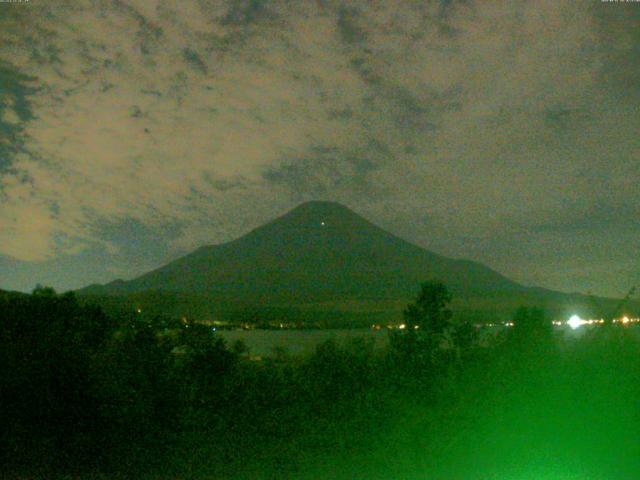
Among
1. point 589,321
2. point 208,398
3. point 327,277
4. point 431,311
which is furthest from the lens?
point 327,277

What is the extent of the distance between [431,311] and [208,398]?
6060mm

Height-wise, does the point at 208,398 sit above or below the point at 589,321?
below

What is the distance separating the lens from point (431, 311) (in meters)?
14.6

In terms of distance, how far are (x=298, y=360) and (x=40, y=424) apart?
4.08 metres

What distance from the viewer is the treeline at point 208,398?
8.34m

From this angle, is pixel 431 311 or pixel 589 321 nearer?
pixel 589 321

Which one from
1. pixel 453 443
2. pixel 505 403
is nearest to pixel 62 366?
pixel 453 443

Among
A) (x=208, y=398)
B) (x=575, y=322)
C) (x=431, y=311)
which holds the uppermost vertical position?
(x=431, y=311)

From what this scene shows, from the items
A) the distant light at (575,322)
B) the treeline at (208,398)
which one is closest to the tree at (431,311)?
the treeline at (208,398)

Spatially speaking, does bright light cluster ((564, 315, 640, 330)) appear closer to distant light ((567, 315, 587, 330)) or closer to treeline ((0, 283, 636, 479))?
distant light ((567, 315, 587, 330))

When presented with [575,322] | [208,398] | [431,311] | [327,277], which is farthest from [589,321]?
[327,277]

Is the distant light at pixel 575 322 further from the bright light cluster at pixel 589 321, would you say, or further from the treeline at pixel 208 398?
the treeline at pixel 208 398

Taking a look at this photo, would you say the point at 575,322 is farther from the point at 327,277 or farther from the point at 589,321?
the point at 327,277

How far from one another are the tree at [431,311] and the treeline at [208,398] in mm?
2779
